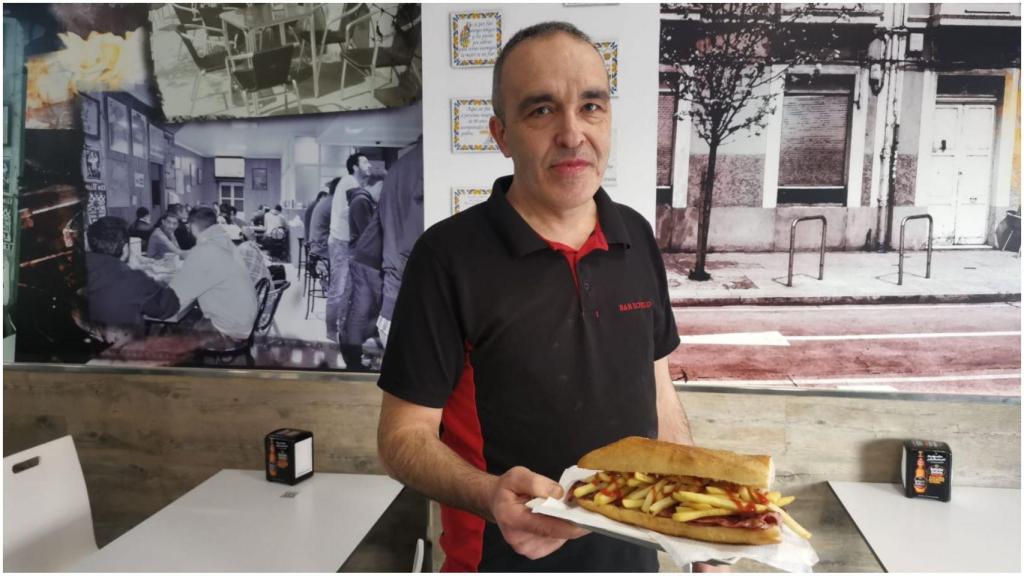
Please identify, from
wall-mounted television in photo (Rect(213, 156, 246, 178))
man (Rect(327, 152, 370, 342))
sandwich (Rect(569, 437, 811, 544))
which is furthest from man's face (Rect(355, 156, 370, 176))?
sandwich (Rect(569, 437, 811, 544))

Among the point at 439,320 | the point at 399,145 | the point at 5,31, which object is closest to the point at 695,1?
the point at 399,145

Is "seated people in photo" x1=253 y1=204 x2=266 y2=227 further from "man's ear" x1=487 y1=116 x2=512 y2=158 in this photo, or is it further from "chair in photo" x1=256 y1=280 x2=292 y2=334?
"man's ear" x1=487 y1=116 x2=512 y2=158

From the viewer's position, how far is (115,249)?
112 inches

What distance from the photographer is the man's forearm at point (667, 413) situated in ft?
5.63

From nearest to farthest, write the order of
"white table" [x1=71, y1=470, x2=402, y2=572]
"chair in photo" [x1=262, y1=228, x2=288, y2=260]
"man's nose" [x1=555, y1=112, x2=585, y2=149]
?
"man's nose" [x1=555, y1=112, x2=585, y2=149]
"white table" [x1=71, y1=470, x2=402, y2=572]
"chair in photo" [x1=262, y1=228, x2=288, y2=260]

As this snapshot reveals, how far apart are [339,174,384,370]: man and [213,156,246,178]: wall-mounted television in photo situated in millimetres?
455

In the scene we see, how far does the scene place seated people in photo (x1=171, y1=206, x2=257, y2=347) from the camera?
9.11 ft

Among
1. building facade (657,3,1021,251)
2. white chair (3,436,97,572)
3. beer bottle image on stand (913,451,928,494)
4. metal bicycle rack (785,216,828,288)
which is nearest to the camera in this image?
white chair (3,436,97,572)

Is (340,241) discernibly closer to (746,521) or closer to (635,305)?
(635,305)

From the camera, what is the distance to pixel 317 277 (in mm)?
2729

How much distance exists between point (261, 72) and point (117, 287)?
106cm

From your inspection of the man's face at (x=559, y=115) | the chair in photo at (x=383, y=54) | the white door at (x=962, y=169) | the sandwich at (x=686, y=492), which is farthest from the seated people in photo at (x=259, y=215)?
the white door at (x=962, y=169)

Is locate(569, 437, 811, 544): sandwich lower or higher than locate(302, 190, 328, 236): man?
lower

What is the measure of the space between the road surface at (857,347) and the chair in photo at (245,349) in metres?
1.58
